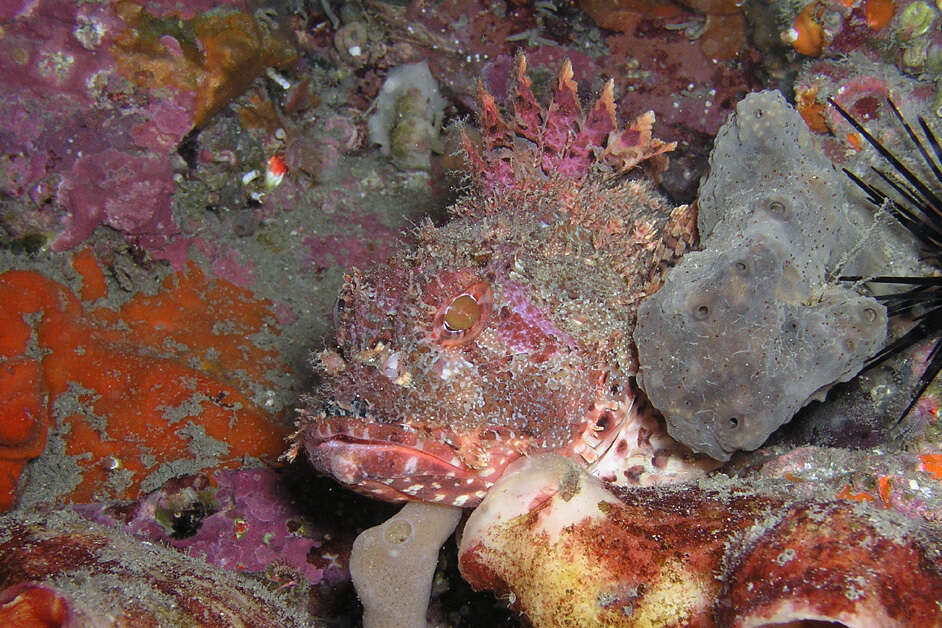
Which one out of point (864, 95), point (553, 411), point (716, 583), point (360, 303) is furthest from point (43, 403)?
point (864, 95)

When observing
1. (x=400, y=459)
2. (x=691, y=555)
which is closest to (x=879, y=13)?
(x=691, y=555)

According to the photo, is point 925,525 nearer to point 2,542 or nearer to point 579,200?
point 579,200

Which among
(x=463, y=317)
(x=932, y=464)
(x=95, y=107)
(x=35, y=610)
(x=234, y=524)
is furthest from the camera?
(x=95, y=107)

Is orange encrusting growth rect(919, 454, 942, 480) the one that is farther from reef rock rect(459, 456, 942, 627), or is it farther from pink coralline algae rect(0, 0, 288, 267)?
pink coralline algae rect(0, 0, 288, 267)

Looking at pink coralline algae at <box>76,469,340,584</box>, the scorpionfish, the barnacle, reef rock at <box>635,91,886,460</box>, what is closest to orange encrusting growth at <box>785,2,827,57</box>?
reef rock at <box>635,91,886,460</box>

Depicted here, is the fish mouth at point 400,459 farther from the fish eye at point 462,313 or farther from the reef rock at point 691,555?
the fish eye at point 462,313

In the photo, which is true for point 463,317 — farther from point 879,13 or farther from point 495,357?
point 879,13
